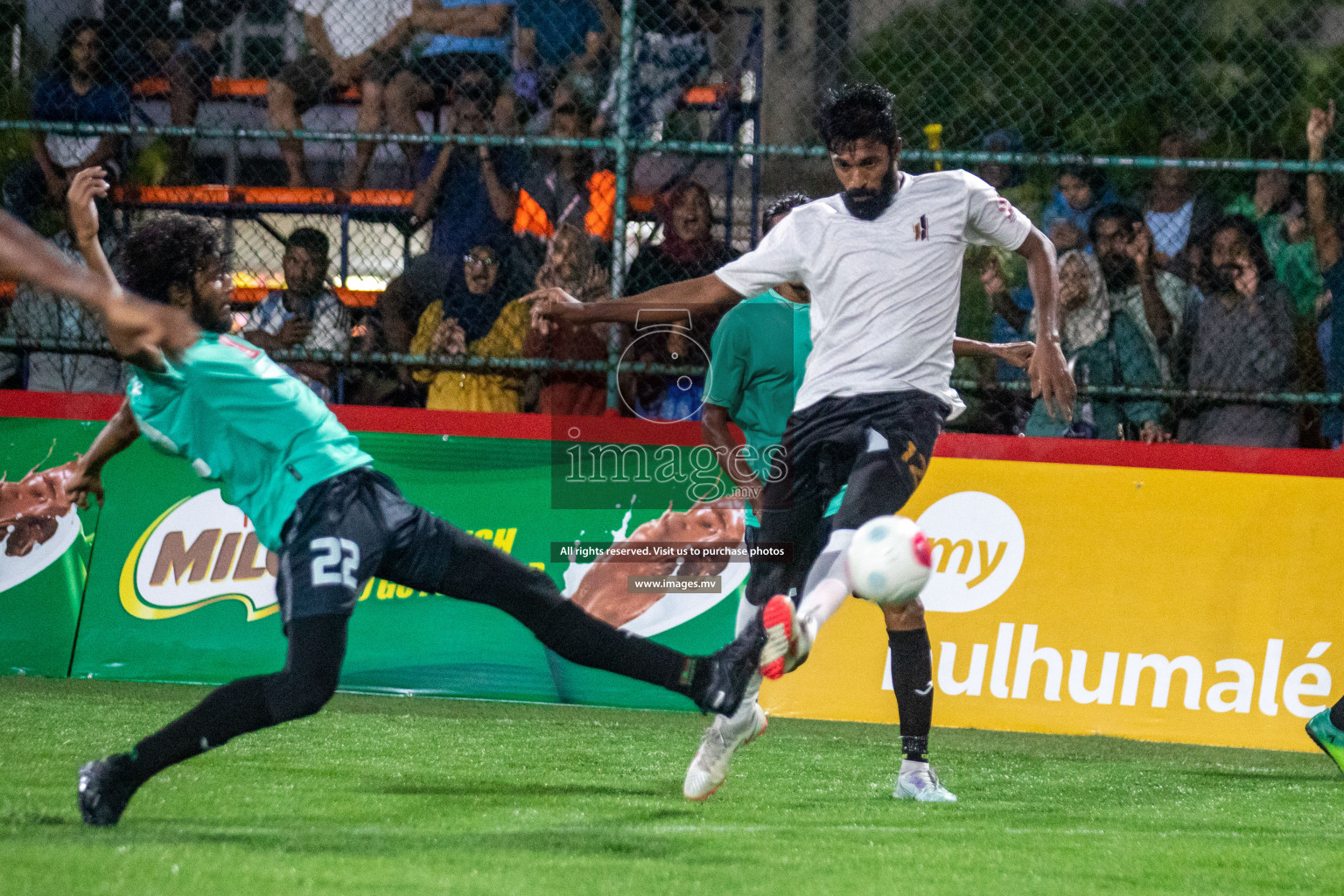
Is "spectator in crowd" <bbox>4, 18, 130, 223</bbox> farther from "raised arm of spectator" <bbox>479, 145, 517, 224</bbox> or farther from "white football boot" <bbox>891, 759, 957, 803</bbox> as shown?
"white football boot" <bbox>891, 759, 957, 803</bbox>

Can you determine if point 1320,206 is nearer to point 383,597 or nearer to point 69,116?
point 383,597

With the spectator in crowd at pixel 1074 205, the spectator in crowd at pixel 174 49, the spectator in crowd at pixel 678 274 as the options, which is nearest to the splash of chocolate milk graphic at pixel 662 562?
the spectator in crowd at pixel 678 274

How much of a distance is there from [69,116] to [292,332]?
2037mm

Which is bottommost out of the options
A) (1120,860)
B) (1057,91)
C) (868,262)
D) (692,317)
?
(1120,860)

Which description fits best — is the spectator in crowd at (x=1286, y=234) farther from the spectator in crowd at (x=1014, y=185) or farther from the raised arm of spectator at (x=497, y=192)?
the raised arm of spectator at (x=497, y=192)

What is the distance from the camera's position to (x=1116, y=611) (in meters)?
7.23

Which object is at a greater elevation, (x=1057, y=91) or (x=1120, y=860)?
(x=1057, y=91)

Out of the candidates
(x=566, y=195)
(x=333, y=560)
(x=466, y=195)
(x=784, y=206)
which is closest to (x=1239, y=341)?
(x=784, y=206)

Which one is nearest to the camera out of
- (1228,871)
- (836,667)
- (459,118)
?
(1228,871)

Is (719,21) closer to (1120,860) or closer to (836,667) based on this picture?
→ (836,667)

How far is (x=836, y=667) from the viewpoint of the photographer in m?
7.42

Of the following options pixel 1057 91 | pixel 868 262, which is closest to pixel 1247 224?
pixel 1057 91

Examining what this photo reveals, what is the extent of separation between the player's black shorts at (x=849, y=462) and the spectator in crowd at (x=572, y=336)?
105 inches

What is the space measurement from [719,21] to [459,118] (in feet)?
5.37
